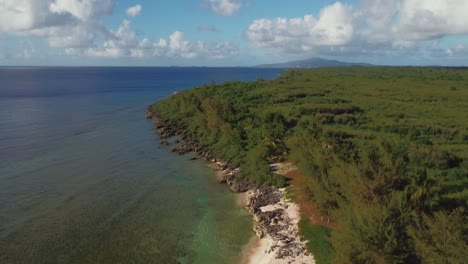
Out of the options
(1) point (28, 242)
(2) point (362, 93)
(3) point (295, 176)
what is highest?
(2) point (362, 93)

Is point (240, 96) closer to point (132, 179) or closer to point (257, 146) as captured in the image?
point (257, 146)

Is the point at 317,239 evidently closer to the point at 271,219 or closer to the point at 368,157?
the point at 271,219

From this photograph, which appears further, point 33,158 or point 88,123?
point 88,123

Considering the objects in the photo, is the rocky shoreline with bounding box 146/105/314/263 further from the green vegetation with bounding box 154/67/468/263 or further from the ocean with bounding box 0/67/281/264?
the green vegetation with bounding box 154/67/468/263

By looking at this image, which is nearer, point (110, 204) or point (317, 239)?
point (317, 239)

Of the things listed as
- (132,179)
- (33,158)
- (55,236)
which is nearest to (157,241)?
(55,236)

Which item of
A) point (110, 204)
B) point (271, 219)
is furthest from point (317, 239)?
point (110, 204)

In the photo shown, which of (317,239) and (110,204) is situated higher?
(317,239)

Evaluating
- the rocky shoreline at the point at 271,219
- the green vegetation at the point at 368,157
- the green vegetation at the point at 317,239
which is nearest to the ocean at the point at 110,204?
the rocky shoreline at the point at 271,219
